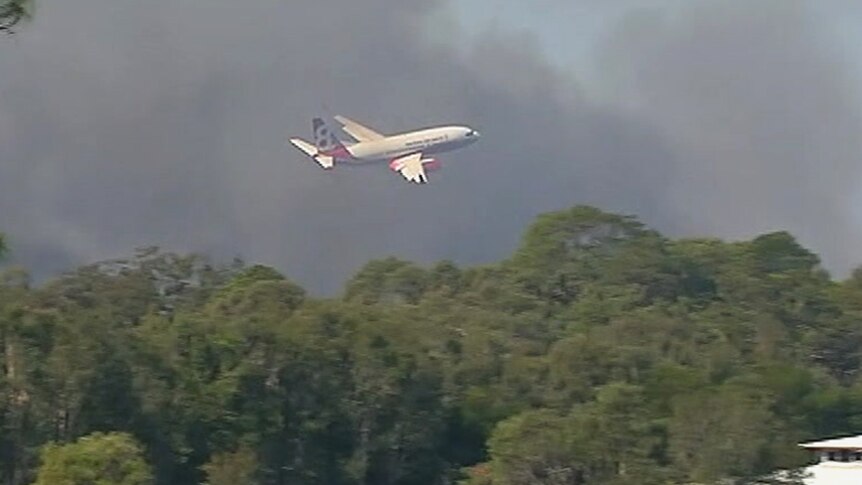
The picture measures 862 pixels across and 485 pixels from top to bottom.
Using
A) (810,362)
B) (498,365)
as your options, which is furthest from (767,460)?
(810,362)

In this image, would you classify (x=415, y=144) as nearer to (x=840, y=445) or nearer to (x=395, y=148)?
(x=395, y=148)

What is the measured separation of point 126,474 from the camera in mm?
54094

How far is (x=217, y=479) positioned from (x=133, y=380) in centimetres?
418

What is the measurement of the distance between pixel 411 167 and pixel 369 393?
43845 mm

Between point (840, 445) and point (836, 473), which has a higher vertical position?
point (840, 445)

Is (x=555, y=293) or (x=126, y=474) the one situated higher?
(x=555, y=293)

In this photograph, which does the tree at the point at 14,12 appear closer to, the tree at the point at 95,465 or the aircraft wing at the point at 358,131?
the tree at the point at 95,465

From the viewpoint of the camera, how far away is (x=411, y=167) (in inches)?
4523

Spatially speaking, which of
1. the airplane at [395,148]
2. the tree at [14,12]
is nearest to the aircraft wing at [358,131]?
the airplane at [395,148]

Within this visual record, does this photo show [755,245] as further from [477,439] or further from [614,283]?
[477,439]

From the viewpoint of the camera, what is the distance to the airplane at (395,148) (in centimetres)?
11556

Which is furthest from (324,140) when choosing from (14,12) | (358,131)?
(14,12)

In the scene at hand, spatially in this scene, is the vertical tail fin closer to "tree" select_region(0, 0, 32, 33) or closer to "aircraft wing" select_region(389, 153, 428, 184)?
"aircraft wing" select_region(389, 153, 428, 184)

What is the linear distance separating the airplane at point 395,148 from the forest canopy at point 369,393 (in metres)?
14.7
